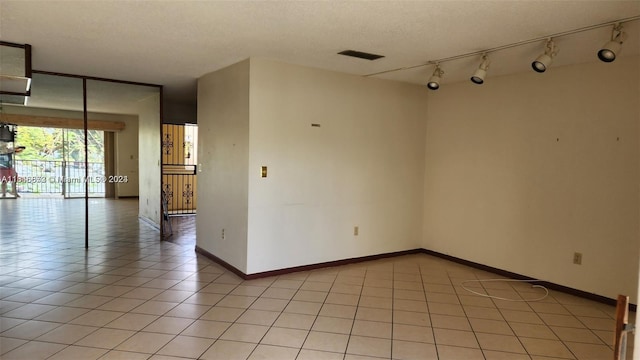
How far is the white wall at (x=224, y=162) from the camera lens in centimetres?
410

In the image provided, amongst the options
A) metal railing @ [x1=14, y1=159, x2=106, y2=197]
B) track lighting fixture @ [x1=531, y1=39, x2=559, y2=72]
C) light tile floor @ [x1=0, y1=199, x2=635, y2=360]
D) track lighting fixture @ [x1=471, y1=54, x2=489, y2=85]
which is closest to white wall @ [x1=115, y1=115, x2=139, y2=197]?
metal railing @ [x1=14, y1=159, x2=106, y2=197]

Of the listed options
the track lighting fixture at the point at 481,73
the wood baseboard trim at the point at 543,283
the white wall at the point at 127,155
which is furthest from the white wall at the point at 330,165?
the white wall at the point at 127,155

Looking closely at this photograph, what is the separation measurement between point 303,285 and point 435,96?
3.12 m

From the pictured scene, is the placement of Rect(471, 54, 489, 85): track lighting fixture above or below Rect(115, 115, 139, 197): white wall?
above

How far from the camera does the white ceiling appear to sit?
252cm

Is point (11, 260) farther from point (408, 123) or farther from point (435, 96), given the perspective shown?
point (435, 96)

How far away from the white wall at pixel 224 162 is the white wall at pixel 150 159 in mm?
1488

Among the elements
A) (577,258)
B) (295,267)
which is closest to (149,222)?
(295,267)

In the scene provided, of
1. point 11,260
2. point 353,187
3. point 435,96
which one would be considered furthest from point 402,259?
point 11,260

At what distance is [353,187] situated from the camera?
15.5 feet

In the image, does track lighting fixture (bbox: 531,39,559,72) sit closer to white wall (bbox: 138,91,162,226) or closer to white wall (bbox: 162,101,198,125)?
white wall (bbox: 138,91,162,226)

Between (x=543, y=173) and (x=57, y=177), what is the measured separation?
1111 cm

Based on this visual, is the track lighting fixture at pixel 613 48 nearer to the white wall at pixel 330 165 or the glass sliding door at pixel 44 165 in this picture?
the white wall at pixel 330 165

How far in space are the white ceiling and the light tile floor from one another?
7.53ft
